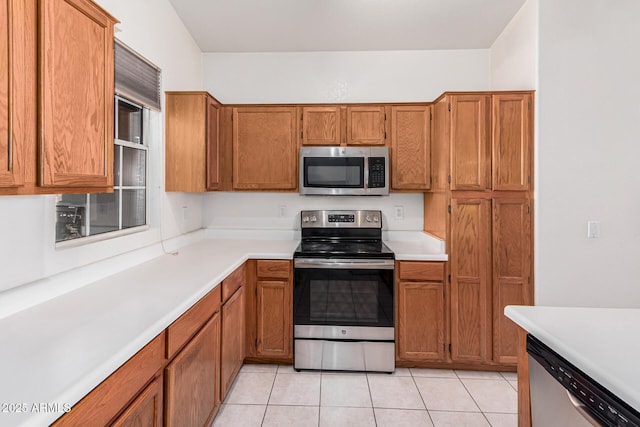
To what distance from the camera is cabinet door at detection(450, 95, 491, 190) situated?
2523mm

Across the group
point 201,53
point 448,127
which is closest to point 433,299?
point 448,127

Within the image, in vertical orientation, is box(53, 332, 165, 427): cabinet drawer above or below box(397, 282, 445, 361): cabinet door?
above

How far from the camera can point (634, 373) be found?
78 centimetres

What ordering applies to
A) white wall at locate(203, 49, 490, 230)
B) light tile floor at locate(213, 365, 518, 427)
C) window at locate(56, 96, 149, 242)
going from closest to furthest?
window at locate(56, 96, 149, 242)
light tile floor at locate(213, 365, 518, 427)
white wall at locate(203, 49, 490, 230)

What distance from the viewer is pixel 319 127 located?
2.99 m

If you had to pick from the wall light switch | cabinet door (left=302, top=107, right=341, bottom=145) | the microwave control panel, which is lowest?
the wall light switch

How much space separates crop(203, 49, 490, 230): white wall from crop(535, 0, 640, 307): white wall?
0.85 meters

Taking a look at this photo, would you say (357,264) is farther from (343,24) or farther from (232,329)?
(343,24)

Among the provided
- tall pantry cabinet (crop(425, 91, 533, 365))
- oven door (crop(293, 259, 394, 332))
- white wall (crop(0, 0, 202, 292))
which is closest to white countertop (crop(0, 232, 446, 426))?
white wall (crop(0, 0, 202, 292))

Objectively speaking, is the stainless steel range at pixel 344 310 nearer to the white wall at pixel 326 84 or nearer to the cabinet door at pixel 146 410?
the white wall at pixel 326 84

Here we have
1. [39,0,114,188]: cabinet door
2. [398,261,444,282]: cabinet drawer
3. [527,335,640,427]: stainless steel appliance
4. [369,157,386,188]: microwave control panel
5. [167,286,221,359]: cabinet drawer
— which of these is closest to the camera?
[527,335,640,427]: stainless steel appliance

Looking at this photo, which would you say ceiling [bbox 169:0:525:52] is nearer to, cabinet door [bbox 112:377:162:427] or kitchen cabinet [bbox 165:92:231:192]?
kitchen cabinet [bbox 165:92:231:192]

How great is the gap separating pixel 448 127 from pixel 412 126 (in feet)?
1.37

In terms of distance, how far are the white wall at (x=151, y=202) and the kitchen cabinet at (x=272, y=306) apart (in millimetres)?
785
